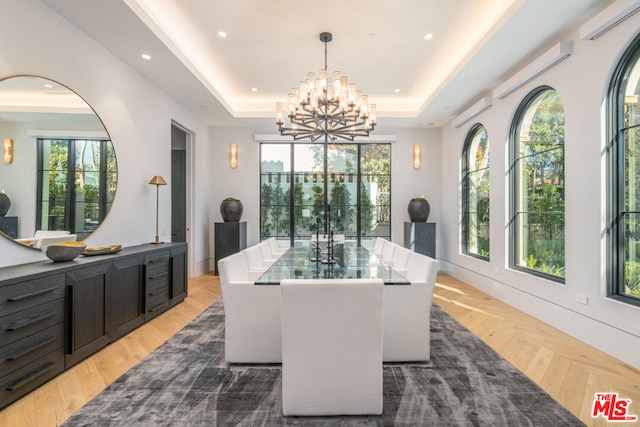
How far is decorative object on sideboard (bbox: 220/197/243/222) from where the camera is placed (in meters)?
6.35

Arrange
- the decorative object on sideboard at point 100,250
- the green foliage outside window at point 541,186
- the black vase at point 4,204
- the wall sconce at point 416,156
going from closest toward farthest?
the black vase at point 4,204
the decorative object on sideboard at point 100,250
the green foliage outside window at point 541,186
the wall sconce at point 416,156

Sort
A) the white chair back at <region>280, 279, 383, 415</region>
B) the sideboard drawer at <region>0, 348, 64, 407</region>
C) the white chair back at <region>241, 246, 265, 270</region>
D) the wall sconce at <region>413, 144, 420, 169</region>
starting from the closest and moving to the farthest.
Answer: the white chair back at <region>280, 279, 383, 415</region>, the sideboard drawer at <region>0, 348, 64, 407</region>, the white chair back at <region>241, 246, 265, 270</region>, the wall sconce at <region>413, 144, 420, 169</region>

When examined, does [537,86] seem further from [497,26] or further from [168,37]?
[168,37]

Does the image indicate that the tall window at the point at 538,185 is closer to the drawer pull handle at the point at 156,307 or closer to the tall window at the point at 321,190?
the tall window at the point at 321,190

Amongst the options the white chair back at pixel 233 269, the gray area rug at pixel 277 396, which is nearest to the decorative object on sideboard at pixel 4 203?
the gray area rug at pixel 277 396

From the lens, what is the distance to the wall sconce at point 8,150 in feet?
8.30

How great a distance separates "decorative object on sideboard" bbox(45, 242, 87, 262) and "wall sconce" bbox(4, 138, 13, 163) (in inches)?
29.4

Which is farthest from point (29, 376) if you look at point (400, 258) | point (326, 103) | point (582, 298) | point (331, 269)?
point (582, 298)

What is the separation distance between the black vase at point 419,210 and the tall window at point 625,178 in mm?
3545

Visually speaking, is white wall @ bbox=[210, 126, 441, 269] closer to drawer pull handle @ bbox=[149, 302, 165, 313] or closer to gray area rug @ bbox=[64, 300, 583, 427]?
drawer pull handle @ bbox=[149, 302, 165, 313]

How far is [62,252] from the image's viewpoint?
2.74 m

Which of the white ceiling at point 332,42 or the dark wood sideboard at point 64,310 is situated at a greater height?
the white ceiling at point 332,42

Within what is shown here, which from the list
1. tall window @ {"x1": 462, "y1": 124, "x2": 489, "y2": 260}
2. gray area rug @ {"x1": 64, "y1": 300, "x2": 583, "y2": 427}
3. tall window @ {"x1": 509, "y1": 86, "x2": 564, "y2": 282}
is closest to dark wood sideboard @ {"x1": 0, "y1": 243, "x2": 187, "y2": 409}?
gray area rug @ {"x1": 64, "y1": 300, "x2": 583, "y2": 427}

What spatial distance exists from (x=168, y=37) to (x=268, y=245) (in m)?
2.82
